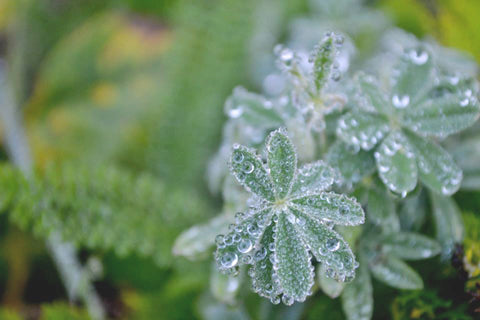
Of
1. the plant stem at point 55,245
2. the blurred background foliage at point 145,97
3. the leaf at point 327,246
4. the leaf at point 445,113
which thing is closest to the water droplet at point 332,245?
the leaf at point 327,246

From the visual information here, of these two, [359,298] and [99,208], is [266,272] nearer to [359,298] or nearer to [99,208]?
[359,298]

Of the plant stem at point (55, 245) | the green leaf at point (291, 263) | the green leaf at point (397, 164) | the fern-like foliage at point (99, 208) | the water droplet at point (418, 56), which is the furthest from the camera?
the plant stem at point (55, 245)

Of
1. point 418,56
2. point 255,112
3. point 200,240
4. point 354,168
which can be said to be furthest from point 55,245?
point 418,56

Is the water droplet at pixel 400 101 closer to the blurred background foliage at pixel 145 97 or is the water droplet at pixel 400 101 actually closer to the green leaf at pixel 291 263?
the green leaf at pixel 291 263

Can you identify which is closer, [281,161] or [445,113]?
[281,161]

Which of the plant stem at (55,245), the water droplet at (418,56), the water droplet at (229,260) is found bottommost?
the plant stem at (55,245)
